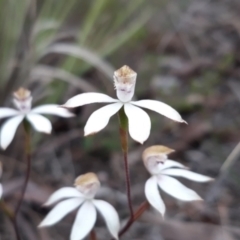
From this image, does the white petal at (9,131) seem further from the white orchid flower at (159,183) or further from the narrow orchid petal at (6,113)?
the white orchid flower at (159,183)

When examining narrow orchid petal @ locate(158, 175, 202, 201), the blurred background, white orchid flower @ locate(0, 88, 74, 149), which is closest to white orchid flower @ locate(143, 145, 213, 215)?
narrow orchid petal @ locate(158, 175, 202, 201)

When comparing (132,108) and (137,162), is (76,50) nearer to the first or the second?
(137,162)

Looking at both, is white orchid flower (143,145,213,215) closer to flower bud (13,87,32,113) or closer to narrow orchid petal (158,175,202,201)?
narrow orchid petal (158,175,202,201)

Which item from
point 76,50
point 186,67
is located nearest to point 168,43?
point 186,67

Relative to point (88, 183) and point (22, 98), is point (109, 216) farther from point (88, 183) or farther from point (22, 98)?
point (22, 98)

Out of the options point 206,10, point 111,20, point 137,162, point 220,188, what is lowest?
point 220,188

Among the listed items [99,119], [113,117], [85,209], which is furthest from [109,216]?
[113,117]

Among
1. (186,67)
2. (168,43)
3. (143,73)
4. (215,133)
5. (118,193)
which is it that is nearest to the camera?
(118,193)
